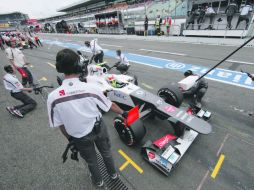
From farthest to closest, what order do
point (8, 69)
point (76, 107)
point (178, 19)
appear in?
point (178, 19) < point (8, 69) < point (76, 107)

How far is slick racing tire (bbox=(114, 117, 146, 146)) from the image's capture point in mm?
2793

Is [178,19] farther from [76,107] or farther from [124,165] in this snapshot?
[76,107]

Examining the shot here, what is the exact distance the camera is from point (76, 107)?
163 centimetres

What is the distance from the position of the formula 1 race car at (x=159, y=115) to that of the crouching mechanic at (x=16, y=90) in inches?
91.8

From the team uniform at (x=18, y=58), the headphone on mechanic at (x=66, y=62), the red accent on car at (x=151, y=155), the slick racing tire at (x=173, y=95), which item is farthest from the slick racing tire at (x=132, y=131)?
the team uniform at (x=18, y=58)

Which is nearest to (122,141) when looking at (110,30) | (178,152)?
(178,152)

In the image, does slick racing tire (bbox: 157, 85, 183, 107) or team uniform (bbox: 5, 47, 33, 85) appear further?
team uniform (bbox: 5, 47, 33, 85)

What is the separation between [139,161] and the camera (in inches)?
110

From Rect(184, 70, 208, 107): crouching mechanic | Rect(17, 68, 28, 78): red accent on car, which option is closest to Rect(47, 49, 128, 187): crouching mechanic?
Rect(184, 70, 208, 107): crouching mechanic

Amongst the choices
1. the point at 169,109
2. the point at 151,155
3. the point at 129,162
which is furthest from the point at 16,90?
the point at 169,109

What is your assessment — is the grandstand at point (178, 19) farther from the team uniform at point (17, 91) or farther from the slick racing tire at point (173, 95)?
the team uniform at point (17, 91)

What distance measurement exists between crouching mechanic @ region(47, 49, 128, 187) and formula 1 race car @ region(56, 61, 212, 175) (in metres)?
0.54

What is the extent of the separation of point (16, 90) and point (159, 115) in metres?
4.24

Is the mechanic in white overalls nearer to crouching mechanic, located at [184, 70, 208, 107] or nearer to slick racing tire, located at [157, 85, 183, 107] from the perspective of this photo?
slick racing tire, located at [157, 85, 183, 107]
